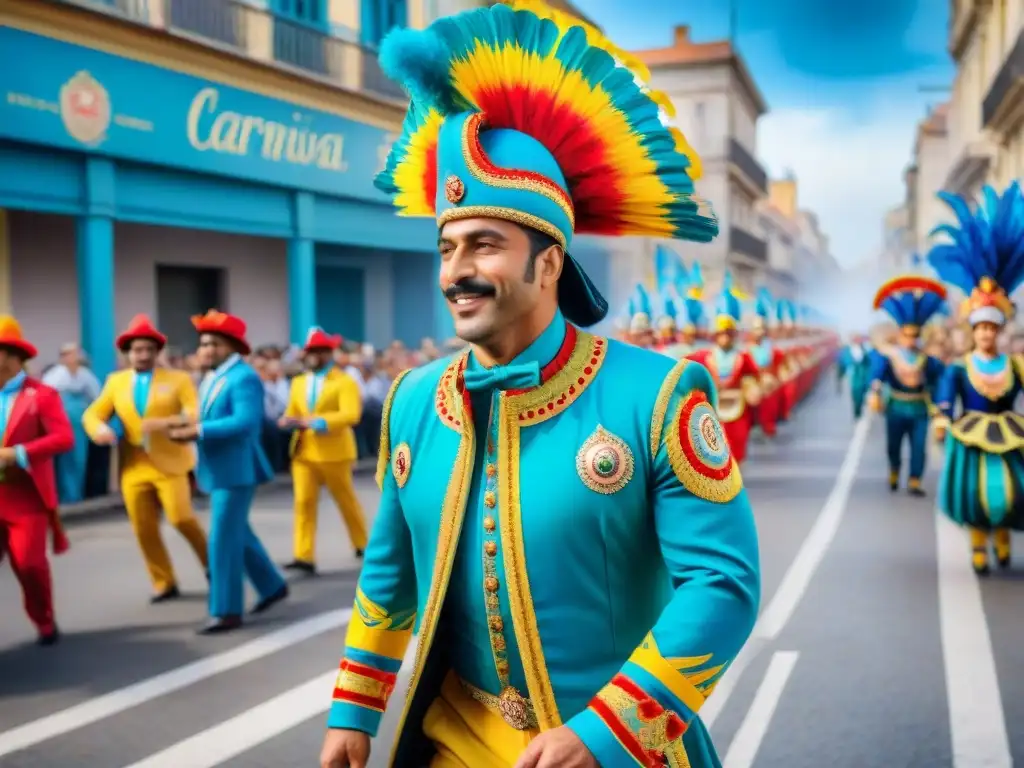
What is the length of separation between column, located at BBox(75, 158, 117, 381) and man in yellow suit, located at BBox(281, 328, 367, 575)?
668cm

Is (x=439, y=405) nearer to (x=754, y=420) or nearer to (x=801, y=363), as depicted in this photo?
(x=754, y=420)

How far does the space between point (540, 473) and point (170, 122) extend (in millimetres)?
15936

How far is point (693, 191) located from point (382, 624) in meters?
1.16

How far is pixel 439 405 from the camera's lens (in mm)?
2652

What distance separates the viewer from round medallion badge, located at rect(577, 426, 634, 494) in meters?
2.36

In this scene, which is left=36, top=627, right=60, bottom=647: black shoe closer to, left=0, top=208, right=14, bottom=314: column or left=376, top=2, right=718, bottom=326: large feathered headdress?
left=376, top=2, right=718, bottom=326: large feathered headdress

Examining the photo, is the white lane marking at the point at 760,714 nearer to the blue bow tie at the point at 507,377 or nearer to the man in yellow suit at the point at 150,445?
the blue bow tie at the point at 507,377

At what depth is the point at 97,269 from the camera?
15.5 meters

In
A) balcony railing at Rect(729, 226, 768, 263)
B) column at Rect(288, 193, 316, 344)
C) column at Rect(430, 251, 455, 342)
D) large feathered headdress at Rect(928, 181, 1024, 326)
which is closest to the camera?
large feathered headdress at Rect(928, 181, 1024, 326)

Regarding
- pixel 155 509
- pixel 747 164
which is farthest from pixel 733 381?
pixel 747 164

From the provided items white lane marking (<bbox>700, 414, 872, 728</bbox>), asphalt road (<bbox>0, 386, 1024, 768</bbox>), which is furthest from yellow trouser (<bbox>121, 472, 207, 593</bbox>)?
white lane marking (<bbox>700, 414, 872, 728</bbox>)

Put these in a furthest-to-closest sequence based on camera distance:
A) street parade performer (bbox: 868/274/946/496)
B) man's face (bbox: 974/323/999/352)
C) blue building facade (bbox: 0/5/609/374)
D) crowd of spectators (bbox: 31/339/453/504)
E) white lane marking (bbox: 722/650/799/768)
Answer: blue building facade (bbox: 0/5/609/374)
street parade performer (bbox: 868/274/946/496)
crowd of spectators (bbox: 31/339/453/504)
man's face (bbox: 974/323/999/352)
white lane marking (bbox: 722/650/799/768)

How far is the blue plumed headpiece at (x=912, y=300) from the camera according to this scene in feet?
44.6

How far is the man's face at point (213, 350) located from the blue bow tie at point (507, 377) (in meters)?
5.72
